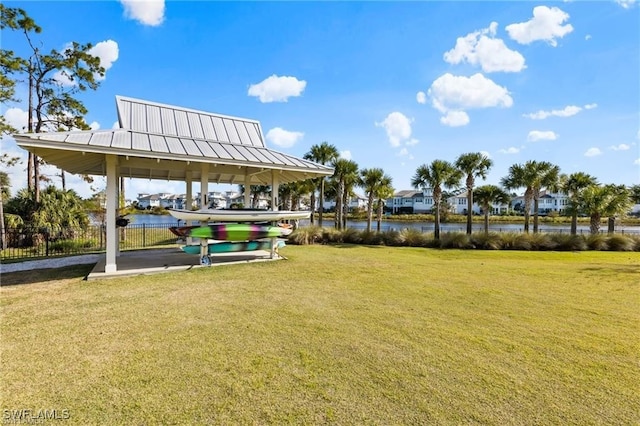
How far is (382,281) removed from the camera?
7.84 meters

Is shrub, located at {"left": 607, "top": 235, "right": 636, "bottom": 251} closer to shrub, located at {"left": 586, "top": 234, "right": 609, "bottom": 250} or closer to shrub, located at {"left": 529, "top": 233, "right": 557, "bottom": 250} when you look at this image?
shrub, located at {"left": 586, "top": 234, "right": 609, "bottom": 250}

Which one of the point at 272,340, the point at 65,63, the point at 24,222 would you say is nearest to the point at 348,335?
the point at 272,340

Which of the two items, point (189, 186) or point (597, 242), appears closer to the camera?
point (189, 186)

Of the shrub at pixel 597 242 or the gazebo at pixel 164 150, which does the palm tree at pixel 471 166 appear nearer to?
the shrub at pixel 597 242

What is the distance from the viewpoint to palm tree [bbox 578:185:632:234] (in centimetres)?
1984

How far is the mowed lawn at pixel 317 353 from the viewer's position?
2760mm

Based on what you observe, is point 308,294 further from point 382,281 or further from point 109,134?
point 109,134

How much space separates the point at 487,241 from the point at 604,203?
390 inches

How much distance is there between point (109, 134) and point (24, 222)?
11.2m

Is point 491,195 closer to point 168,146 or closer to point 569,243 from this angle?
point 569,243

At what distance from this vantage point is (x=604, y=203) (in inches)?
781

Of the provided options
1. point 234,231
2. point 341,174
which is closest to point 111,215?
point 234,231

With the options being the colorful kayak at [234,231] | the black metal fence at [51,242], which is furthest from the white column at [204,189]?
the black metal fence at [51,242]

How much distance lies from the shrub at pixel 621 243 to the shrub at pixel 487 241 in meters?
6.74
